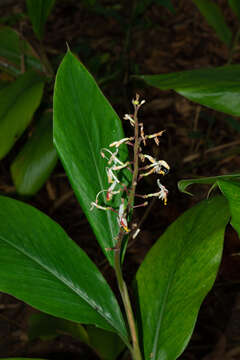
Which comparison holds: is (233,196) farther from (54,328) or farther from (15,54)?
(15,54)

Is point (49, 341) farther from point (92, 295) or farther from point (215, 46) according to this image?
point (215, 46)

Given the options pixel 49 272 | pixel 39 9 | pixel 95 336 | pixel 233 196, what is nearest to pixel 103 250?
pixel 49 272

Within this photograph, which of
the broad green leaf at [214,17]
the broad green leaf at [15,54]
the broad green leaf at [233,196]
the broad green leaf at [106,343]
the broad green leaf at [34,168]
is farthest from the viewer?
the broad green leaf at [15,54]

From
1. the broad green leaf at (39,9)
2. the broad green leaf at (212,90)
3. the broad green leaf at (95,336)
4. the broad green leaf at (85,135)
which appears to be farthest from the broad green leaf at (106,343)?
the broad green leaf at (39,9)

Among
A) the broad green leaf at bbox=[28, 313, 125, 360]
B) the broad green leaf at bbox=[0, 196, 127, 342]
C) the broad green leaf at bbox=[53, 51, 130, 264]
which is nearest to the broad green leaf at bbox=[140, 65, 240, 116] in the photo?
the broad green leaf at bbox=[53, 51, 130, 264]

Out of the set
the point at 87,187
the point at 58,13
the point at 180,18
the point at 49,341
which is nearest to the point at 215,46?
the point at 180,18

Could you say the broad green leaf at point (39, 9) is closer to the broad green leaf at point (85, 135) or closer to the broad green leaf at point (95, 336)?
the broad green leaf at point (85, 135)
